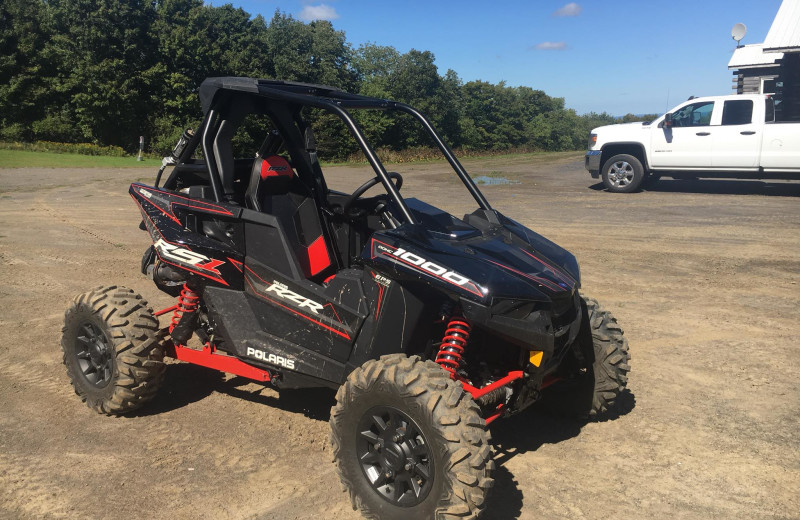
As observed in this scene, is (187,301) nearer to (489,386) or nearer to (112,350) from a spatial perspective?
(112,350)

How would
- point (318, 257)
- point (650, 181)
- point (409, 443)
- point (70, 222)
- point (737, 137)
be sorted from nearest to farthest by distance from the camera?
point (409, 443) < point (318, 257) < point (70, 222) < point (737, 137) < point (650, 181)

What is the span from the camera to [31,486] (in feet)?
12.5

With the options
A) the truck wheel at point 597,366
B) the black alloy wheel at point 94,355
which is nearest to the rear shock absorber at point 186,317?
the black alloy wheel at point 94,355

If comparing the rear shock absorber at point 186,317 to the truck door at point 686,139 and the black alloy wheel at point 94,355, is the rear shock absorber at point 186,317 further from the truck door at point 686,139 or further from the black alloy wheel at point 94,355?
the truck door at point 686,139

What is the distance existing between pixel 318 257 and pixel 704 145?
1347 centimetres

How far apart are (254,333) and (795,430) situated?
3.60 meters

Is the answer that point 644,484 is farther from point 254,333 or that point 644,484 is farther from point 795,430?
point 254,333

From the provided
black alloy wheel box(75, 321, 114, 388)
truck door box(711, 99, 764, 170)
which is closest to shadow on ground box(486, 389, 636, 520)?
black alloy wheel box(75, 321, 114, 388)

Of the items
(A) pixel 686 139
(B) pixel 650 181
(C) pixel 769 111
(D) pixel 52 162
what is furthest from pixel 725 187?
(D) pixel 52 162

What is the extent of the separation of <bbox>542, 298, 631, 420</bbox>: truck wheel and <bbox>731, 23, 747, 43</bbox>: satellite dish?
2876 centimetres

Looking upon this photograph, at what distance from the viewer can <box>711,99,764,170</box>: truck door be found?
1510 cm

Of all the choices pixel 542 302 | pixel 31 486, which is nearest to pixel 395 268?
pixel 542 302

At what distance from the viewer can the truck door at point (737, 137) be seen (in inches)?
595

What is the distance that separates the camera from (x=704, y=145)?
15547 millimetres
